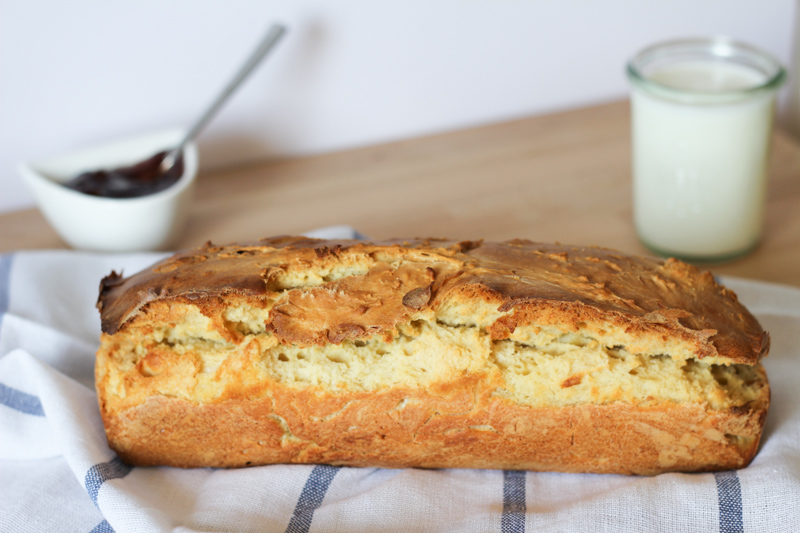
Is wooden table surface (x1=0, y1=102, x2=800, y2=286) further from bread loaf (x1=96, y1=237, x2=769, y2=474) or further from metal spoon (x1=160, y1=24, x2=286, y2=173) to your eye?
bread loaf (x1=96, y1=237, x2=769, y2=474)

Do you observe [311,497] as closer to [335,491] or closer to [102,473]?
[335,491]

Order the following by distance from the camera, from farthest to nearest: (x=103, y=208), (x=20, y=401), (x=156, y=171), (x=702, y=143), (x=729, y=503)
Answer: (x=156, y=171) < (x=103, y=208) < (x=702, y=143) < (x=20, y=401) < (x=729, y=503)

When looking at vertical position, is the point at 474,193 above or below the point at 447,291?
below

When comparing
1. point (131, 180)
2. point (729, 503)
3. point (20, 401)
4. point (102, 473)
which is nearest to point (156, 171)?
point (131, 180)

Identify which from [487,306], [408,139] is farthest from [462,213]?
[487,306]

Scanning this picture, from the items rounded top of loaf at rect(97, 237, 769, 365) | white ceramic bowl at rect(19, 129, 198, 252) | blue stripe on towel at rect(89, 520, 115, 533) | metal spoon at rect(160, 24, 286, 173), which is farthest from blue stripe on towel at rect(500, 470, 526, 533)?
metal spoon at rect(160, 24, 286, 173)

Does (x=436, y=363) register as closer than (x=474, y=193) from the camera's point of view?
Yes
